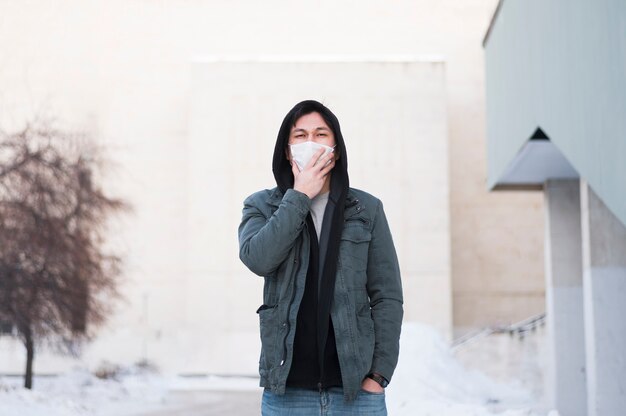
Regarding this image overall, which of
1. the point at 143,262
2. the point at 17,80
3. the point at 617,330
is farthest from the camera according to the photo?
the point at 17,80

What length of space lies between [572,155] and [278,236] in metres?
7.07

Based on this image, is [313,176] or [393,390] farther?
[393,390]

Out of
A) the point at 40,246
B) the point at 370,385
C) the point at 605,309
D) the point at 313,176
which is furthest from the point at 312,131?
the point at 40,246

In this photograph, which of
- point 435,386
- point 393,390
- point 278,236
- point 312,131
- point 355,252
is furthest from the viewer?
→ point 435,386

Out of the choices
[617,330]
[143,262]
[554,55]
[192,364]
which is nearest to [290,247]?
[554,55]

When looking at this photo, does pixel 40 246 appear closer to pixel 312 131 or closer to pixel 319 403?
pixel 312 131

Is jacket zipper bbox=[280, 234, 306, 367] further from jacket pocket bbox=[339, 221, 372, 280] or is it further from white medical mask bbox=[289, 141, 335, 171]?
white medical mask bbox=[289, 141, 335, 171]

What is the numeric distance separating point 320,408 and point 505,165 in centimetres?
1110

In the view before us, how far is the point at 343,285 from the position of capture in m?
3.16

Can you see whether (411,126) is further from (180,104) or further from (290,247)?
(290,247)

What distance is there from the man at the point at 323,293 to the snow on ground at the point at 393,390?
8.49 meters

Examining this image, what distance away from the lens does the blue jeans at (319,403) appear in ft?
10.2

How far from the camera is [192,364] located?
106 ft

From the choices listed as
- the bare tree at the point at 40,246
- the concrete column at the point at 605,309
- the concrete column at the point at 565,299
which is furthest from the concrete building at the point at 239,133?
the concrete column at the point at 605,309
